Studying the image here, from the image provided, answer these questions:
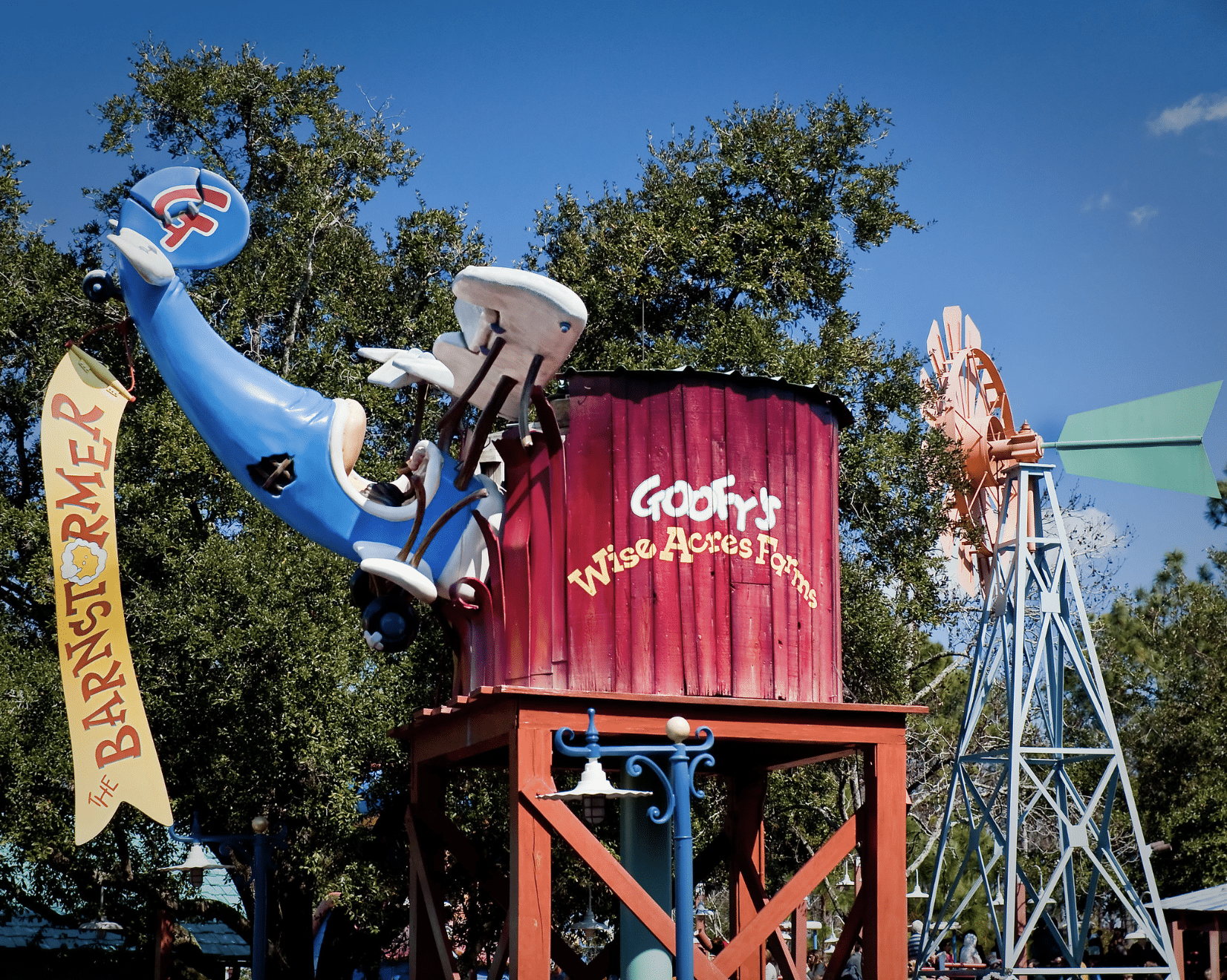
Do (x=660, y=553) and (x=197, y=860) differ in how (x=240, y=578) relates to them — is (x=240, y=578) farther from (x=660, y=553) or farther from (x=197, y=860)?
(x=660, y=553)

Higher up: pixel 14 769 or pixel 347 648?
pixel 347 648

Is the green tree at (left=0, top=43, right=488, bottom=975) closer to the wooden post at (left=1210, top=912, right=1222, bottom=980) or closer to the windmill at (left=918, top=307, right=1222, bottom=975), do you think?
the windmill at (left=918, top=307, right=1222, bottom=975)

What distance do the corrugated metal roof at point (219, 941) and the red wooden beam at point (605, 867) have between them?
17.2 metres

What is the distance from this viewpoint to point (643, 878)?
12.2 metres

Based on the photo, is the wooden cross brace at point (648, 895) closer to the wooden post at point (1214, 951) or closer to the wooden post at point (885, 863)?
the wooden post at point (885, 863)

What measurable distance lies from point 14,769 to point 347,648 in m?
3.91

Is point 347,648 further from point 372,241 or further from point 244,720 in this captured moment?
point 372,241

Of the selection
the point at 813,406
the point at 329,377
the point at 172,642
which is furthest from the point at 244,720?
the point at 813,406

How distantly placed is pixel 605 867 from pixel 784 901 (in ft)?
4.61

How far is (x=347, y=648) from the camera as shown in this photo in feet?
59.4

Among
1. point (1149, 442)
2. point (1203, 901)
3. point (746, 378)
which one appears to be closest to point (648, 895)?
point (746, 378)

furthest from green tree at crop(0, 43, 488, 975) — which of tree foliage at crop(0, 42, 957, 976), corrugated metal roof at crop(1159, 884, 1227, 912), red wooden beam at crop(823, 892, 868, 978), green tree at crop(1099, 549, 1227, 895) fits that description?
green tree at crop(1099, 549, 1227, 895)

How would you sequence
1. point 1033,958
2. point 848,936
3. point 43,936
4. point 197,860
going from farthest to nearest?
1. point 1033,958
2. point 43,936
3. point 197,860
4. point 848,936

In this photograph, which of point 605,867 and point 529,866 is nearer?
point 529,866
